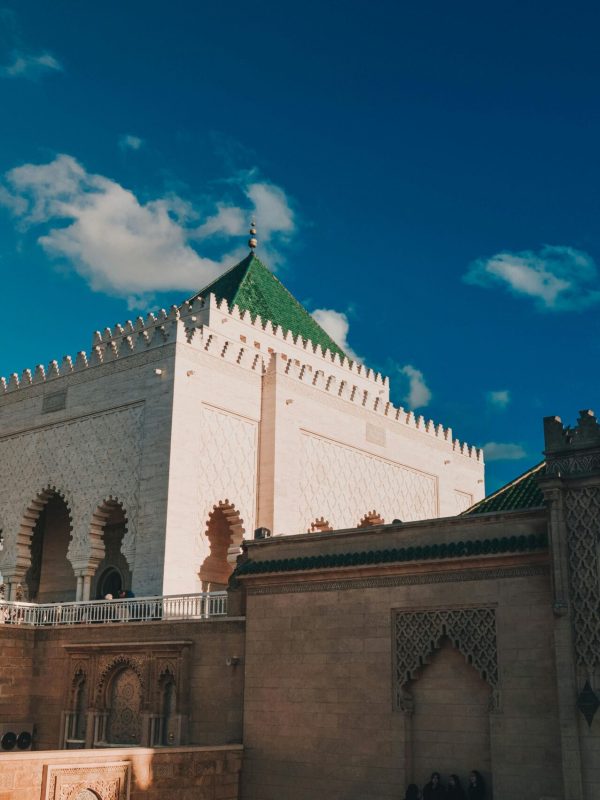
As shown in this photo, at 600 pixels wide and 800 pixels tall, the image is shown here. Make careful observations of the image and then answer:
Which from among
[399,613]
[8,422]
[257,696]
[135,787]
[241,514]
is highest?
[8,422]

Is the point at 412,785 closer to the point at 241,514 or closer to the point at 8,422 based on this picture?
the point at 241,514

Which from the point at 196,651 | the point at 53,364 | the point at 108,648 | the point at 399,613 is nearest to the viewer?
the point at 399,613

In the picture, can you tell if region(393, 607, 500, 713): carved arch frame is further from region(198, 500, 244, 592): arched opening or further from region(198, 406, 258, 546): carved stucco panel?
region(198, 500, 244, 592): arched opening

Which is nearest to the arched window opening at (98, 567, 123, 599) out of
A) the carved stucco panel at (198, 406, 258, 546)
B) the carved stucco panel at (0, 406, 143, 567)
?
the carved stucco panel at (0, 406, 143, 567)

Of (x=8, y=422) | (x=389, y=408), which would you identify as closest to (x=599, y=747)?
(x=389, y=408)

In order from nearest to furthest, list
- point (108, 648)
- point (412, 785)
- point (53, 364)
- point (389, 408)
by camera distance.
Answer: point (412, 785) → point (108, 648) → point (53, 364) → point (389, 408)

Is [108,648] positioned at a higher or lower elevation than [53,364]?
lower

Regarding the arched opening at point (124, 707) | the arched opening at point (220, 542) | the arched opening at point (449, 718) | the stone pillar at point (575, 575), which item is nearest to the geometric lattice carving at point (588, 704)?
the stone pillar at point (575, 575)

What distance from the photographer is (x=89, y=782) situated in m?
9.05

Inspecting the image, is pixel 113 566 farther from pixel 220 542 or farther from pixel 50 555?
pixel 220 542

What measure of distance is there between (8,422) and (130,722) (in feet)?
27.3

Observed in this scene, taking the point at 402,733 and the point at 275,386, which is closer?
the point at 402,733

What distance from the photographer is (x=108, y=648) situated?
12680mm

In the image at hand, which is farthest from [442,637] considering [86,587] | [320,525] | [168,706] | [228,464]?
[320,525]
